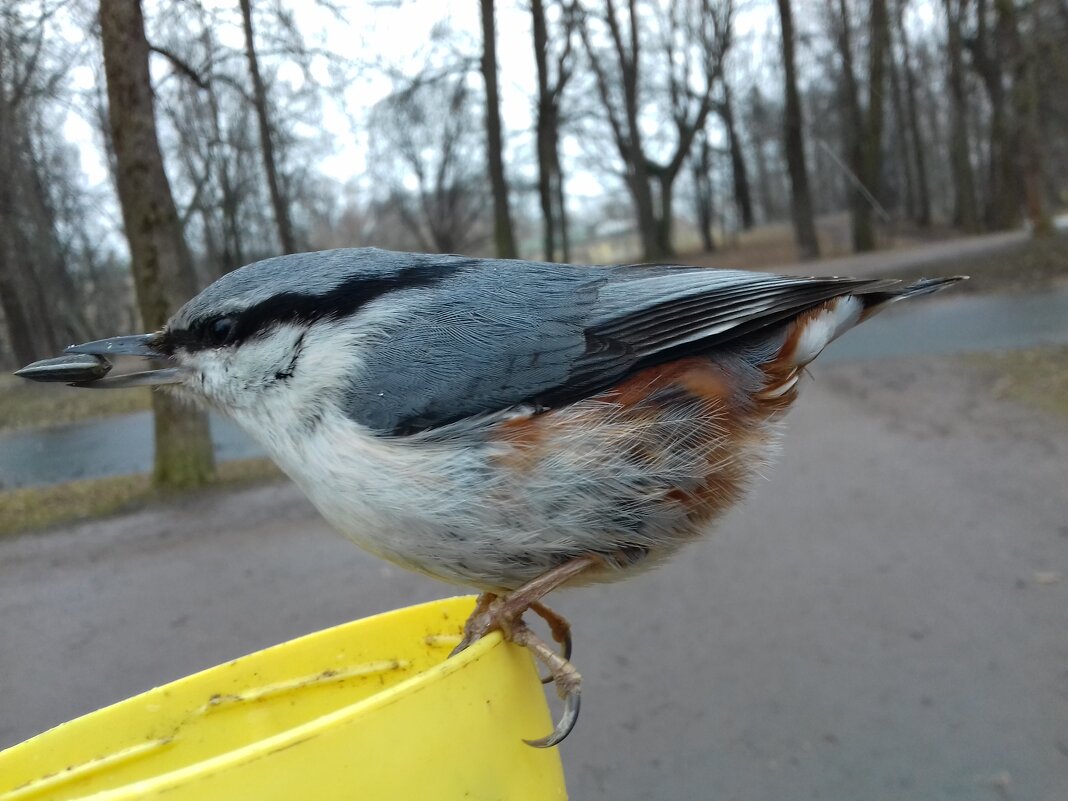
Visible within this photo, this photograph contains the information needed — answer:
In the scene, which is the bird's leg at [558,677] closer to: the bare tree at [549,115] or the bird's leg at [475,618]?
the bird's leg at [475,618]

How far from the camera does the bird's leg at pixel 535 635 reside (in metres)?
1.13

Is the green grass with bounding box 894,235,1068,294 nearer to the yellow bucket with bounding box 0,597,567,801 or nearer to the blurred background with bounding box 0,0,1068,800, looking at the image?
the blurred background with bounding box 0,0,1068,800

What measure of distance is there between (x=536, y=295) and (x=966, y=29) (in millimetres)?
18573

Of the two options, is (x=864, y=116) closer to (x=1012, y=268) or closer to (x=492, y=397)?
(x=1012, y=268)

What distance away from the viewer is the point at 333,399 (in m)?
1.24

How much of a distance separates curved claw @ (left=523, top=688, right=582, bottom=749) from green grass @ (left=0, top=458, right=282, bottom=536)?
408 cm

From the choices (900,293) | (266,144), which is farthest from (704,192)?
(900,293)

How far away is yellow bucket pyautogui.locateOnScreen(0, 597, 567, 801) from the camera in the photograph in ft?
2.60

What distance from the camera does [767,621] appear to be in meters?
3.25

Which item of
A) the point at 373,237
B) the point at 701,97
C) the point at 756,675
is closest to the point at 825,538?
the point at 756,675

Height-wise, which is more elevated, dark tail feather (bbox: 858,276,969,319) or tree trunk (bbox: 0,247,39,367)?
tree trunk (bbox: 0,247,39,367)

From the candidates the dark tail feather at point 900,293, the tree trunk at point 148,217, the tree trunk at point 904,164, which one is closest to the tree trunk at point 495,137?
the tree trunk at point 148,217

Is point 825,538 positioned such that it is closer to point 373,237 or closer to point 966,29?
point 373,237

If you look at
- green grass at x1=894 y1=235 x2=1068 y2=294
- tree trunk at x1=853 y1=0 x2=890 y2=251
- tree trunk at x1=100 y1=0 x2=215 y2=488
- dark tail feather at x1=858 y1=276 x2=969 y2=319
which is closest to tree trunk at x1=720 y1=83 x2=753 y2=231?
tree trunk at x1=853 y1=0 x2=890 y2=251
